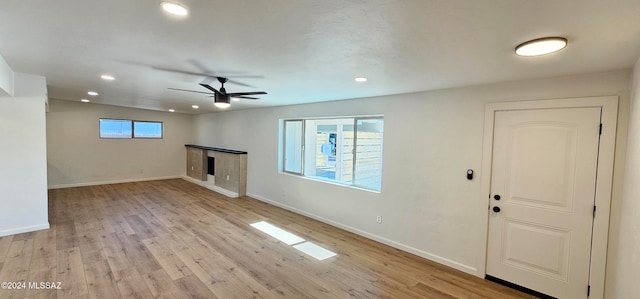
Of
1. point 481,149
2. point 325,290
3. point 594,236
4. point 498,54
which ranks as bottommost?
point 325,290

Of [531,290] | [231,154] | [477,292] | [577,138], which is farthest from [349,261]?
[231,154]

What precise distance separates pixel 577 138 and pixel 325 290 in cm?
290

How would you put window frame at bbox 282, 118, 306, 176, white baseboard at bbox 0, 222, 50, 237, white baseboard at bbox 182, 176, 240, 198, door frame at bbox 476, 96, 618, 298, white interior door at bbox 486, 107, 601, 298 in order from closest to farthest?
1. door frame at bbox 476, 96, 618, 298
2. white interior door at bbox 486, 107, 601, 298
3. white baseboard at bbox 0, 222, 50, 237
4. window frame at bbox 282, 118, 306, 176
5. white baseboard at bbox 182, 176, 240, 198

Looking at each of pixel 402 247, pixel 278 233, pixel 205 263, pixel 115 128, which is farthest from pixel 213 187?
pixel 402 247

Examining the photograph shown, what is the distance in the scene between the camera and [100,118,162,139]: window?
7773 millimetres

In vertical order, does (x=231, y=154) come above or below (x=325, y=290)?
above

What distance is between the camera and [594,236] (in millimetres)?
2484

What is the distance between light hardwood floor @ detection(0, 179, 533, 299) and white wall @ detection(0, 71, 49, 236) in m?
0.29

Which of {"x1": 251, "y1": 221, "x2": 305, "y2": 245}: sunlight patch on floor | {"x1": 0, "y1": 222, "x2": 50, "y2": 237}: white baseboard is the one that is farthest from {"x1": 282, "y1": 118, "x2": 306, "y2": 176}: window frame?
{"x1": 0, "y1": 222, "x2": 50, "y2": 237}: white baseboard

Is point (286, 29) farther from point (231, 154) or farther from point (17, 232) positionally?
point (231, 154)

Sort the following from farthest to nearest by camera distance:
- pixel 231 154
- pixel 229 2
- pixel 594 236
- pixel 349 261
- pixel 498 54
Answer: pixel 231 154 → pixel 349 261 → pixel 594 236 → pixel 498 54 → pixel 229 2

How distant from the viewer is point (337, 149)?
5418 mm

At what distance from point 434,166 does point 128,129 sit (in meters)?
8.80

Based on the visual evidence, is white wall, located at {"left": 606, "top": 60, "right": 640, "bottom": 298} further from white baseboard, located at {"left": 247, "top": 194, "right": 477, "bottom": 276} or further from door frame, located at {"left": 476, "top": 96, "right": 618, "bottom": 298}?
white baseboard, located at {"left": 247, "top": 194, "right": 477, "bottom": 276}
